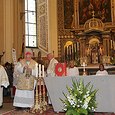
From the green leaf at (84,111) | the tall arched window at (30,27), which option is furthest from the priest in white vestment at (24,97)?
the tall arched window at (30,27)

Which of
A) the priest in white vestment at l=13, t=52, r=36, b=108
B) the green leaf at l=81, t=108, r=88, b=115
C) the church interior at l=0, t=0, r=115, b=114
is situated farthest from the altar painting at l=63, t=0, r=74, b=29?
the green leaf at l=81, t=108, r=88, b=115

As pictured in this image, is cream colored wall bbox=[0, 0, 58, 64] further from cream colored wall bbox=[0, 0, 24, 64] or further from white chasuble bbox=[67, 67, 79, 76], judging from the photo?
white chasuble bbox=[67, 67, 79, 76]

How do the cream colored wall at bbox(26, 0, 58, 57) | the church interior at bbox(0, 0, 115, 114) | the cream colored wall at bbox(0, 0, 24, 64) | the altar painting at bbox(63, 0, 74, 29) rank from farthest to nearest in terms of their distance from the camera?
the altar painting at bbox(63, 0, 74, 29), the cream colored wall at bbox(26, 0, 58, 57), the church interior at bbox(0, 0, 115, 114), the cream colored wall at bbox(0, 0, 24, 64)

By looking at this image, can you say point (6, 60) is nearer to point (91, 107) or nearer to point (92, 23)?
point (92, 23)

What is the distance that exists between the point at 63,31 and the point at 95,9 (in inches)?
116

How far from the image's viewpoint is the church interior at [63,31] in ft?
39.4

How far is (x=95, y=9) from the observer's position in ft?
49.8

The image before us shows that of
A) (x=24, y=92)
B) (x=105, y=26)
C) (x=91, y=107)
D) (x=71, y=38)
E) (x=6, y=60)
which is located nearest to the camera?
(x=91, y=107)

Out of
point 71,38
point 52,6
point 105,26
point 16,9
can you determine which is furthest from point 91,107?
point 52,6

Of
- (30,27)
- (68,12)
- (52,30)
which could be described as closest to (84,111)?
(52,30)

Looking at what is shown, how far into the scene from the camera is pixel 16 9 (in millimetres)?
12930

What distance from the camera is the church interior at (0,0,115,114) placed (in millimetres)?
12023

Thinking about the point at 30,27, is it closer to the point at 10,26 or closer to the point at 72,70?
the point at 10,26

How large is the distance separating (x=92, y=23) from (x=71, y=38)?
9.08 ft
